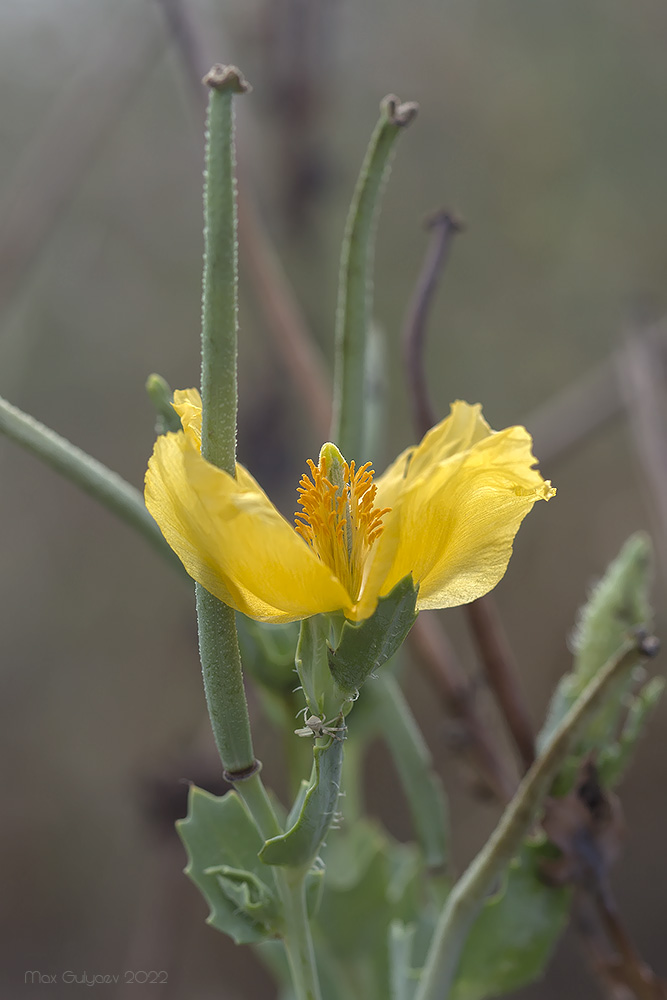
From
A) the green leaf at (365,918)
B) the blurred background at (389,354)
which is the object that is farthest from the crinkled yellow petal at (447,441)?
the blurred background at (389,354)

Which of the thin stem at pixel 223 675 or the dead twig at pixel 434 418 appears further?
the dead twig at pixel 434 418

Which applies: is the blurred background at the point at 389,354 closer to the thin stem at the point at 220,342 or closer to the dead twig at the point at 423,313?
the dead twig at the point at 423,313

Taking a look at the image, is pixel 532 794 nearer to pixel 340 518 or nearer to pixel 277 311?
pixel 340 518

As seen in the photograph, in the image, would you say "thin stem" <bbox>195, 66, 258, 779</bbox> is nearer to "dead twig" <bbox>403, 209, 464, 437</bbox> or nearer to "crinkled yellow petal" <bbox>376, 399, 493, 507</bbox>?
"crinkled yellow petal" <bbox>376, 399, 493, 507</bbox>

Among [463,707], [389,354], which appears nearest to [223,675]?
[463,707]

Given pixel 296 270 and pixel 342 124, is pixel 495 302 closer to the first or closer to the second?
pixel 342 124

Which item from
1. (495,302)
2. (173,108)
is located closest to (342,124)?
(173,108)
